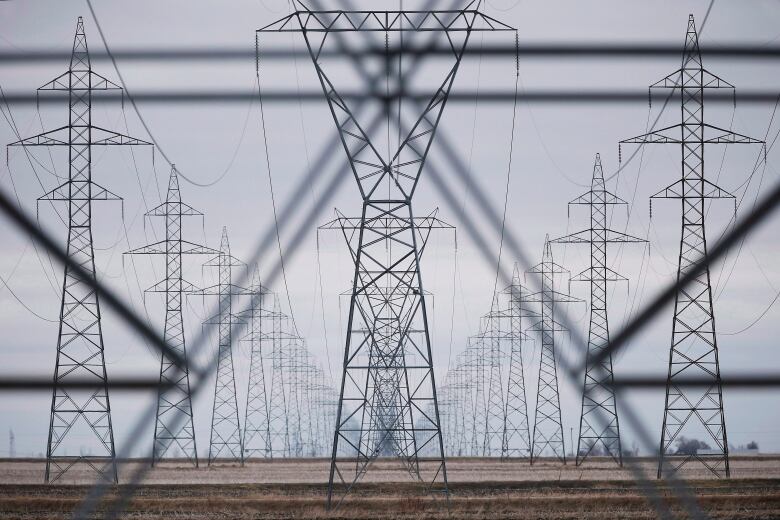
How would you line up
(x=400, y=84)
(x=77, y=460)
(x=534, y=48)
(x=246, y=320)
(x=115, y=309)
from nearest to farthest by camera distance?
(x=115, y=309), (x=246, y=320), (x=534, y=48), (x=400, y=84), (x=77, y=460)

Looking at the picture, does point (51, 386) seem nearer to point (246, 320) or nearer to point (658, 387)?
point (246, 320)

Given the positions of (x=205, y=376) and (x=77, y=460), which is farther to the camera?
(x=77, y=460)

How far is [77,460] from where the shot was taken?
47.1 meters

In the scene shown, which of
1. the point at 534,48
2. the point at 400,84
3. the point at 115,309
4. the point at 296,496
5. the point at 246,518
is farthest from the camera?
the point at 296,496

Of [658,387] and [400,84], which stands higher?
[400,84]

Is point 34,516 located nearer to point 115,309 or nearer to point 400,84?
point 400,84

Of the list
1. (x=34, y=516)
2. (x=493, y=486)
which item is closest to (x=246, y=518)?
(x=34, y=516)

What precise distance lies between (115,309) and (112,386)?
1.97 ft

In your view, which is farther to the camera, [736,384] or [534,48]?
[534,48]

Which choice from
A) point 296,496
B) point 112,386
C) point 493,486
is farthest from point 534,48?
point 493,486

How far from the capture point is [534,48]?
485 centimetres

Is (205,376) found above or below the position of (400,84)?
→ below

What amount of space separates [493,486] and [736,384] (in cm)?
3373

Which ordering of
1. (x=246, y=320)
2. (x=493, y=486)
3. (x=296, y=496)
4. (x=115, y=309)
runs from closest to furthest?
(x=115, y=309) < (x=246, y=320) < (x=296, y=496) < (x=493, y=486)
